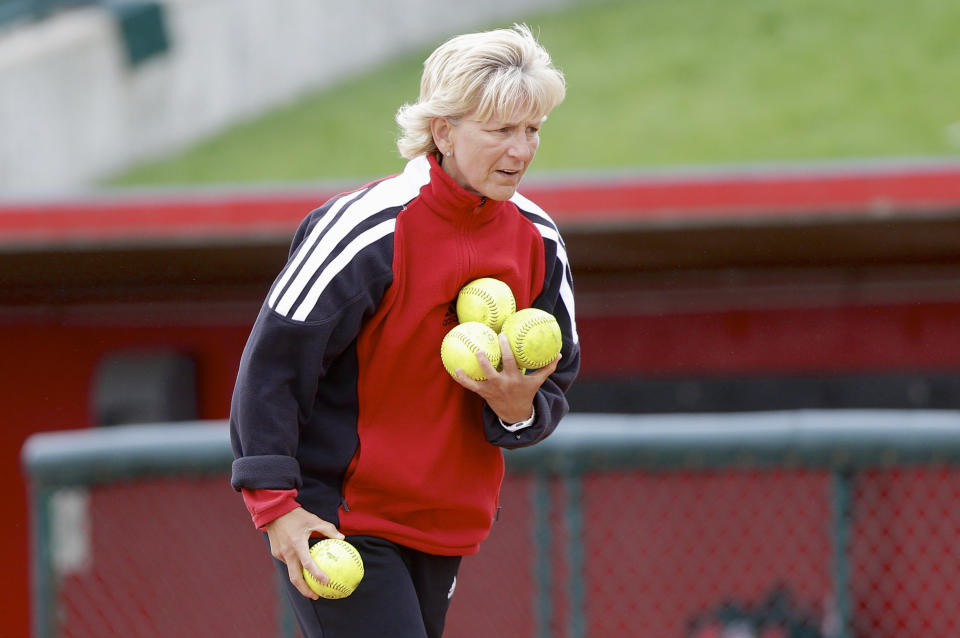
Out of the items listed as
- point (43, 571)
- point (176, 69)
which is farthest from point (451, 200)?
point (176, 69)

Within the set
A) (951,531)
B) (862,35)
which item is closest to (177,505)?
(951,531)

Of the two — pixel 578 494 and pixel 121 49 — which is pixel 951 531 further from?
pixel 121 49

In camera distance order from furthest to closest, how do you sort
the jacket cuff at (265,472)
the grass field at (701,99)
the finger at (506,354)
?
the grass field at (701,99) < the finger at (506,354) < the jacket cuff at (265,472)

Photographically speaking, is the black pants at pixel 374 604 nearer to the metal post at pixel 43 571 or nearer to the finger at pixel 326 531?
the finger at pixel 326 531

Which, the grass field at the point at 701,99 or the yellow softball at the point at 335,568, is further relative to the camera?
the grass field at the point at 701,99

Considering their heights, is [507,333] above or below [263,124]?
below

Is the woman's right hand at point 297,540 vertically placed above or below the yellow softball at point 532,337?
below

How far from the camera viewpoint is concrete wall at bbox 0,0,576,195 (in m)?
11.6

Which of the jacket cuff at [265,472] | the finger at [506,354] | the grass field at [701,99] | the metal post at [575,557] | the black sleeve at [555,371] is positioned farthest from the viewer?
the grass field at [701,99]

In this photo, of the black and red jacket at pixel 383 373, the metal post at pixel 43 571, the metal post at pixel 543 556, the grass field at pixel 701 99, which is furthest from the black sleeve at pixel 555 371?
the grass field at pixel 701 99

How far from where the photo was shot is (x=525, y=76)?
8.04ft

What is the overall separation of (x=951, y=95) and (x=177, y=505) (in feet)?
28.3

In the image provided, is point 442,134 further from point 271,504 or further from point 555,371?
point 271,504

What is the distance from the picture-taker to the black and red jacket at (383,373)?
244 cm
